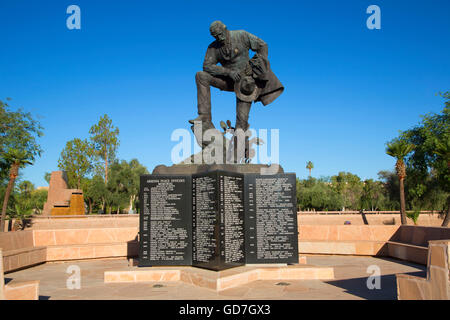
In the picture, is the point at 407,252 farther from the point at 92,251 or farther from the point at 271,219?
the point at 92,251

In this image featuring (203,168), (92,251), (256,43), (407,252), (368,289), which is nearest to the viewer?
(368,289)

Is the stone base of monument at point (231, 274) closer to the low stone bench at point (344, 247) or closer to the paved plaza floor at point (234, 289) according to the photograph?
the paved plaza floor at point (234, 289)

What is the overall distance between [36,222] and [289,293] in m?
22.0

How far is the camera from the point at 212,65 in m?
8.68

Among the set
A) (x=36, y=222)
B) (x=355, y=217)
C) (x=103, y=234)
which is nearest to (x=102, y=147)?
(x=36, y=222)

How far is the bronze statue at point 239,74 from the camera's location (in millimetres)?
8578

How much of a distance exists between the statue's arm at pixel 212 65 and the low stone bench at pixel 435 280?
6.15 m

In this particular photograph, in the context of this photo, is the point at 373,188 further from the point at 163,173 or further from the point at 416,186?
the point at 163,173

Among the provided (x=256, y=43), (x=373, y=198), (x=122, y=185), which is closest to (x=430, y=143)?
(x=256, y=43)

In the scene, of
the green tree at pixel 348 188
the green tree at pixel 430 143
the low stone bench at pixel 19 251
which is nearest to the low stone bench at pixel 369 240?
the low stone bench at pixel 19 251

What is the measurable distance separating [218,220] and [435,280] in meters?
3.83

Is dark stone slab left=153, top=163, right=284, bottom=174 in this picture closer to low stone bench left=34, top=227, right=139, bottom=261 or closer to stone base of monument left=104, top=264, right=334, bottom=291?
stone base of monument left=104, top=264, right=334, bottom=291

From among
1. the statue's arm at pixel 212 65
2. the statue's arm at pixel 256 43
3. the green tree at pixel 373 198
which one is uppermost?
the statue's arm at pixel 256 43

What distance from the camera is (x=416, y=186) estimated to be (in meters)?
34.4
